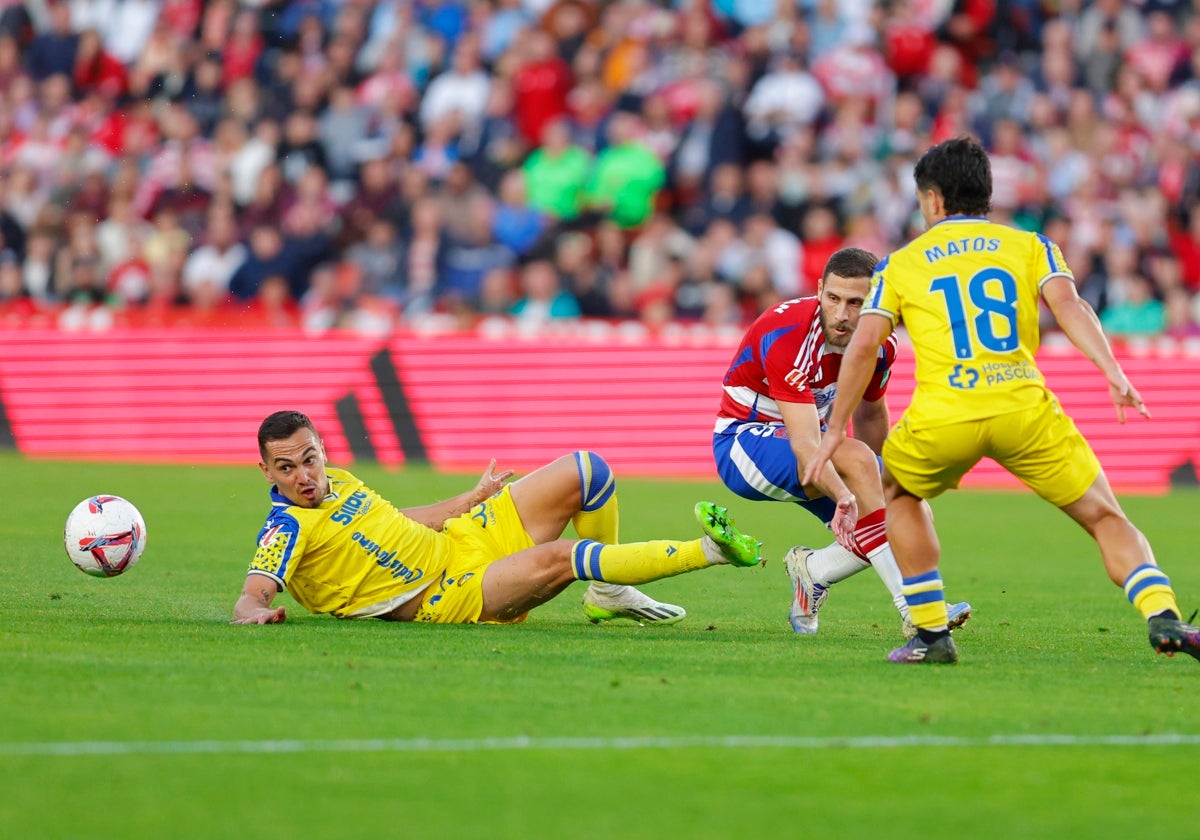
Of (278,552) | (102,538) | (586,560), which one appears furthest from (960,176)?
(102,538)

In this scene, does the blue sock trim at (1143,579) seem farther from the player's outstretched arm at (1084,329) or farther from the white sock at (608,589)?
the white sock at (608,589)

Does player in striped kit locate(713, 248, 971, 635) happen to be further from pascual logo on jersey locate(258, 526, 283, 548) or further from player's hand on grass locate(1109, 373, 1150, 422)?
pascual logo on jersey locate(258, 526, 283, 548)

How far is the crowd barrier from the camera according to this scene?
17.4 m

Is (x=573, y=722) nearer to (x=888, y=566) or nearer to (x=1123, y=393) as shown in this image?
(x=1123, y=393)

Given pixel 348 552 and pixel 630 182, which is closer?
pixel 348 552

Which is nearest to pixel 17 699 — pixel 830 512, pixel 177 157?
pixel 830 512

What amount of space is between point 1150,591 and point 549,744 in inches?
106

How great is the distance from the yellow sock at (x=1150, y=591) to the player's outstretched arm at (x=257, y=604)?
3587 millimetres

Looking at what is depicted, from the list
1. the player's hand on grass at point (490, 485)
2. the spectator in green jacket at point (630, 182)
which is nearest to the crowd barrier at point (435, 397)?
the spectator in green jacket at point (630, 182)

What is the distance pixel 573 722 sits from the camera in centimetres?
564

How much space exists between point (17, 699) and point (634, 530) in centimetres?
728

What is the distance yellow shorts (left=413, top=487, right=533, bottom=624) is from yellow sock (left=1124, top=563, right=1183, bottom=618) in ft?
9.39

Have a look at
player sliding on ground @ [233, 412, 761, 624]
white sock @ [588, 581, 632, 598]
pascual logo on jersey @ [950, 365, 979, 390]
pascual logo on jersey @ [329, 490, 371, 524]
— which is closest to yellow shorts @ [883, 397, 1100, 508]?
pascual logo on jersey @ [950, 365, 979, 390]

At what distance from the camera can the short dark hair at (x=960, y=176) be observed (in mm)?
6984
